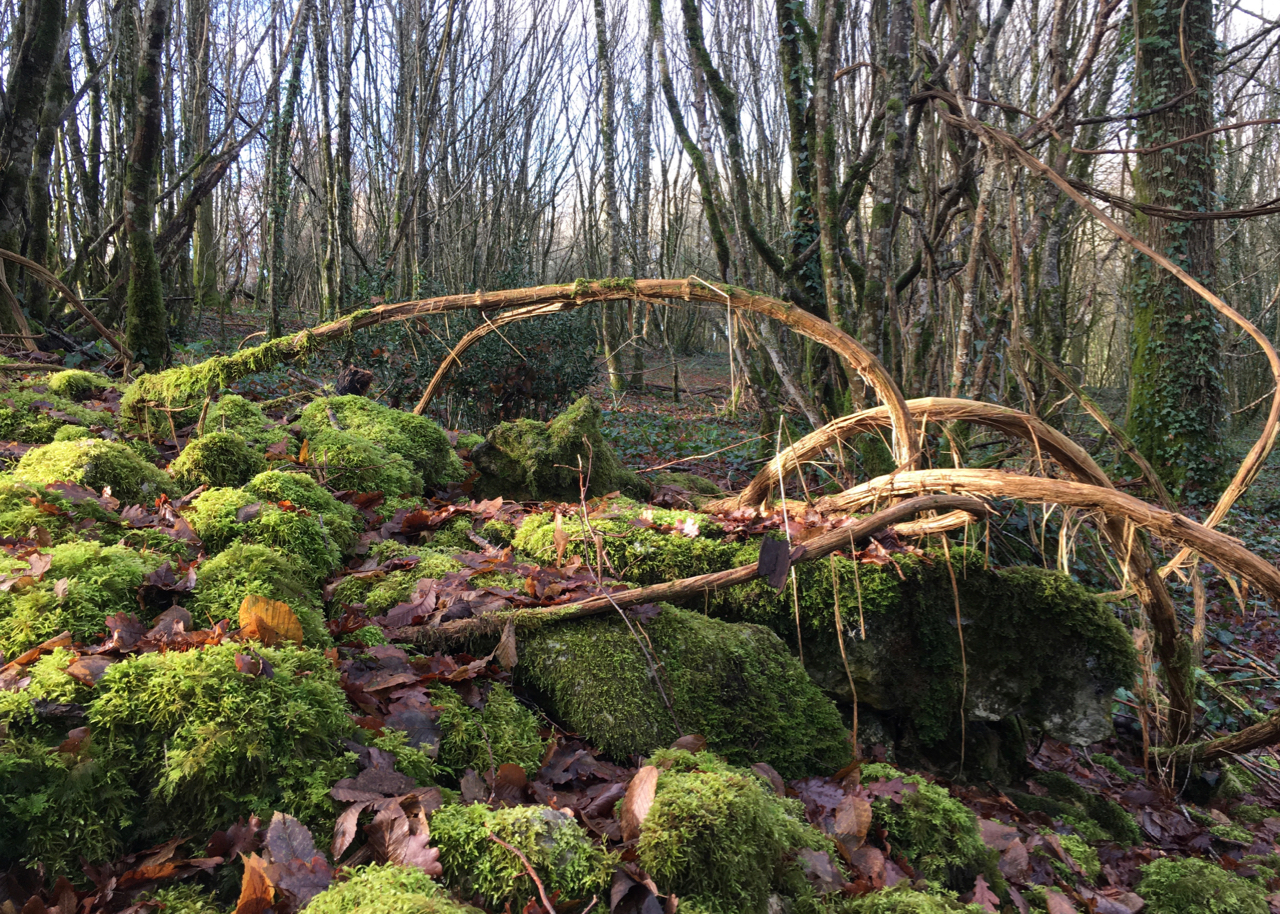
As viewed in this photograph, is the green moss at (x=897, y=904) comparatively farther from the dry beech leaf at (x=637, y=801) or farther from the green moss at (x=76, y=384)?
the green moss at (x=76, y=384)

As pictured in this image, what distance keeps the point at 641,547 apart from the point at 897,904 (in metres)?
1.70

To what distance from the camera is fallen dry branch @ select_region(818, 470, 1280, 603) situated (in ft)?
8.05

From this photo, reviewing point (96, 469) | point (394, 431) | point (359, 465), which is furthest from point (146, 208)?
point (96, 469)

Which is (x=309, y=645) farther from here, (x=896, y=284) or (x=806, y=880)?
(x=896, y=284)

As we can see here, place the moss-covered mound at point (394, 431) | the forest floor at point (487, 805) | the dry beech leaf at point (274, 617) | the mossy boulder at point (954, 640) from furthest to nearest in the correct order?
the moss-covered mound at point (394, 431)
the mossy boulder at point (954, 640)
the dry beech leaf at point (274, 617)
the forest floor at point (487, 805)

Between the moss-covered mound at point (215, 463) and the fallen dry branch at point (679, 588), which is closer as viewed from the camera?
the fallen dry branch at point (679, 588)

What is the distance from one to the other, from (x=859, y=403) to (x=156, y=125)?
6.18 m

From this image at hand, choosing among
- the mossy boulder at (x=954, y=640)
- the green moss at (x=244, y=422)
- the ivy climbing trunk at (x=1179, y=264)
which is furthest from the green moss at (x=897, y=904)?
the ivy climbing trunk at (x=1179, y=264)

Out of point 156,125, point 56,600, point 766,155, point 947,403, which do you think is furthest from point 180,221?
point 766,155

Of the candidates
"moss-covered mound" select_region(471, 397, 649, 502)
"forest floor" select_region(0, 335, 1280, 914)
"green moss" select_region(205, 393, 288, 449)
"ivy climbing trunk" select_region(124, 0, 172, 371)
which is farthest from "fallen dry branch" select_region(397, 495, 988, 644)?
"ivy climbing trunk" select_region(124, 0, 172, 371)

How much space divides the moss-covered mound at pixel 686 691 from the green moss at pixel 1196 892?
1.10 metres

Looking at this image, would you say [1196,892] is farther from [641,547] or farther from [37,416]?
[37,416]

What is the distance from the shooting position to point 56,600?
1.76 m

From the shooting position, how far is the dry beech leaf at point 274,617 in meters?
1.80
